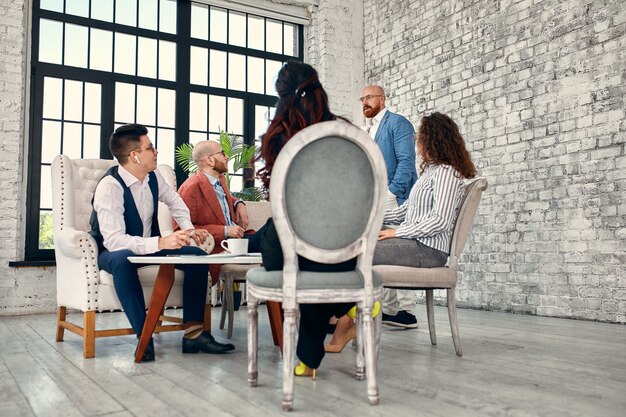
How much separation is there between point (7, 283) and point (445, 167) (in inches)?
156

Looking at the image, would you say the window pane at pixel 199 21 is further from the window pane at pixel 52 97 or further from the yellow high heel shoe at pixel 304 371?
the yellow high heel shoe at pixel 304 371

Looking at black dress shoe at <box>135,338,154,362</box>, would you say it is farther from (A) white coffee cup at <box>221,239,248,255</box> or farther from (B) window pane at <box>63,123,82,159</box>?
(B) window pane at <box>63,123,82,159</box>

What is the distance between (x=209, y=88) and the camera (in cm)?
618

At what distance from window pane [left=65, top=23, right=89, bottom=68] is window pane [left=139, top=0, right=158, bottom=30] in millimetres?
592

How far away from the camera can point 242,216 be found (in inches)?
155

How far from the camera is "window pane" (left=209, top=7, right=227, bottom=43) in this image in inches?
247

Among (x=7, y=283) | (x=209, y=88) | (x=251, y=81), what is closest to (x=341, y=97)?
(x=251, y=81)

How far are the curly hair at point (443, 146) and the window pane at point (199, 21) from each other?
13.1 ft

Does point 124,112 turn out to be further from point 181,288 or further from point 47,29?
point 181,288

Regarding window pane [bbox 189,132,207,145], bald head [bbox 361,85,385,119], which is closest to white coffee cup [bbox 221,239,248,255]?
bald head [bbox 361,85,385,119]


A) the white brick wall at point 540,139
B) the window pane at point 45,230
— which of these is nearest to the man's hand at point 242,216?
the window pane at point 45,230

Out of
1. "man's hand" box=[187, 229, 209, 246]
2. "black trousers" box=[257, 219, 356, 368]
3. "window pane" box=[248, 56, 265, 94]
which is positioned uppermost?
"window pane" box=[248, 56, 265, 94]

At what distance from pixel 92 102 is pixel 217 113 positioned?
1.31 meters

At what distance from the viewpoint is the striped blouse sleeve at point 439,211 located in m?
2.72
